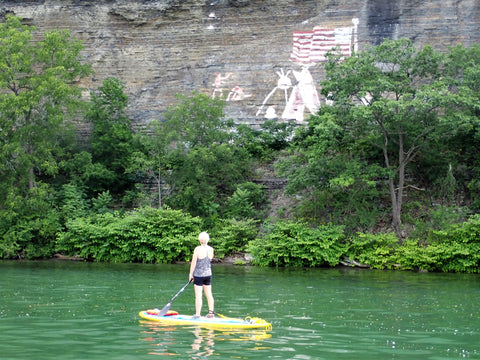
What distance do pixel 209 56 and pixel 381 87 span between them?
12.7m

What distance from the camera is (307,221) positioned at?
23594 mm

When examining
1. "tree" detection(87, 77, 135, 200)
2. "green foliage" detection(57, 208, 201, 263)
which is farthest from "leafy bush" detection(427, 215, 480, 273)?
"tree" detection(87, 77, 135, 200)

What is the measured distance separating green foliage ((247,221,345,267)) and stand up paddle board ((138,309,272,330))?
10.8 m

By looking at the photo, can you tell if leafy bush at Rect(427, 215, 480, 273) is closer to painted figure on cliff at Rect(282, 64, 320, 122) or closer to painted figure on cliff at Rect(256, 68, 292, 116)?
painted figure on cliff at Rect(282, 64, 320, 122)

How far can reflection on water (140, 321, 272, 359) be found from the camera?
815 cm

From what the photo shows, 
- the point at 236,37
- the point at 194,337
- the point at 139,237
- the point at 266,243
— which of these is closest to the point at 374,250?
the point at 266,243

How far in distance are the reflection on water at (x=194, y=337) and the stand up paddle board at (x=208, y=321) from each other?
17 centimetres

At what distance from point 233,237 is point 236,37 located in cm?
1263

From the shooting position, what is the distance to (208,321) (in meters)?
10.1

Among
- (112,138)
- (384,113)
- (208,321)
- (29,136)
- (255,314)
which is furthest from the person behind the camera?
(112,138)

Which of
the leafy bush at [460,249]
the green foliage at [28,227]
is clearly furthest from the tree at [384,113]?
the green foliage at [28,227]

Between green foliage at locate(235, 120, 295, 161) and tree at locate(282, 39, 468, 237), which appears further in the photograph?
green foliage at locate(235, 120, 295, 161)

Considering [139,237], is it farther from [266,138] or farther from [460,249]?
[460,249]

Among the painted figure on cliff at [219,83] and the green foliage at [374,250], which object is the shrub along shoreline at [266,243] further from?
the painted figure on cliff at [219,83]
